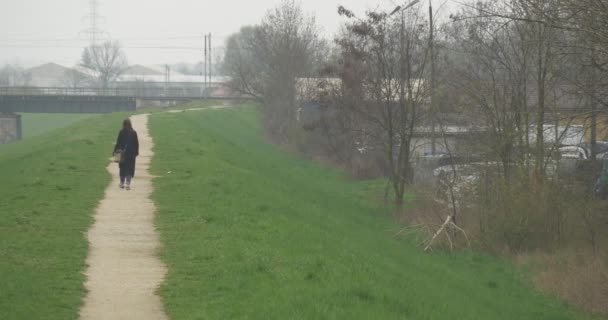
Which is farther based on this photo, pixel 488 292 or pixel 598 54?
pixel 488 292

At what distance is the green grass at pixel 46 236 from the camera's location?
9.01 metres

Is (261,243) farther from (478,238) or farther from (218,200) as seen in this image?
(478,238)

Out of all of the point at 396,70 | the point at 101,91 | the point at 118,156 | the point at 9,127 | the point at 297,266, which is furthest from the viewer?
the point at 101,91

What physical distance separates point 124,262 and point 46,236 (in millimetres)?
1930

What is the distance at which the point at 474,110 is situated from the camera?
22.0 meters

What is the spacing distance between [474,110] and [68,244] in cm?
1246

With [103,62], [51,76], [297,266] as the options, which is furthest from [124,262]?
[51,76]

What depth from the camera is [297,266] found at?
10.9 metres

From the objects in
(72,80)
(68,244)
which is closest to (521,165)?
(68,244)

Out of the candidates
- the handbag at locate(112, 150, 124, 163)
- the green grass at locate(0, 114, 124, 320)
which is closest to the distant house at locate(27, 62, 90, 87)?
the green grass at locate(0, 114, 124, 320)

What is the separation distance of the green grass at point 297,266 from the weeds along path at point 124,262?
0.71 ft

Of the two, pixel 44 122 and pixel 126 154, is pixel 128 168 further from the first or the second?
pixel 44 122

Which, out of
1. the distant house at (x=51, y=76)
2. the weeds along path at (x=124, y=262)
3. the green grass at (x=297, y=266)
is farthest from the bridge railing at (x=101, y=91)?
the weeds along path at (x=124, y=262)

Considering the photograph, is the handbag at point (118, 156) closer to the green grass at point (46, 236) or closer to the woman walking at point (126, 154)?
the woman walking at point (126, 154)
